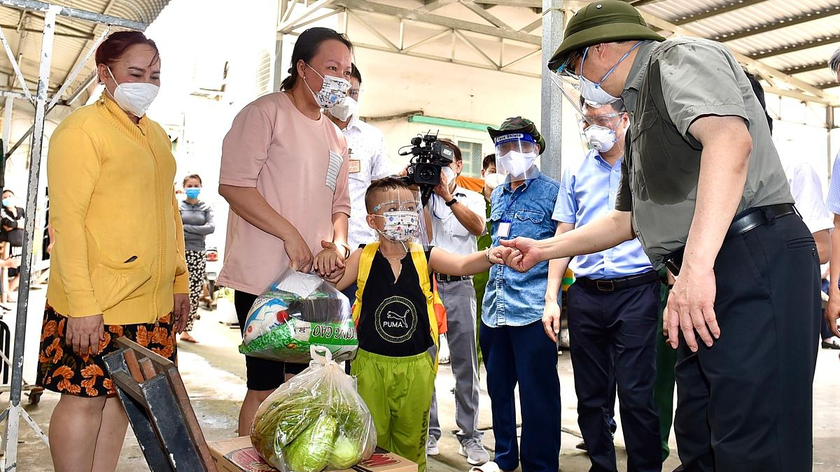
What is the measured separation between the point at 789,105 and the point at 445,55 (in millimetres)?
8108

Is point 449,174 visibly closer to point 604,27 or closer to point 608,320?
point 608,320

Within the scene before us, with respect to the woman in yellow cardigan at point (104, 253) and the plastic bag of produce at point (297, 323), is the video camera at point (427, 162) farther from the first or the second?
the woman in yellow cardigan at point (104, 253)

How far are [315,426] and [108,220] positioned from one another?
41.9 inches

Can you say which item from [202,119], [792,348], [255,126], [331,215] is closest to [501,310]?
[331,215]

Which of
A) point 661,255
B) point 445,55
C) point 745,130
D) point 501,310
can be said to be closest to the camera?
point 745,130

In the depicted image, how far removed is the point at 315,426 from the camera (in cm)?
180

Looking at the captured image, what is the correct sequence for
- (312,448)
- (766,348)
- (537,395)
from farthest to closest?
(537,395)
(312,448)
(766,348)

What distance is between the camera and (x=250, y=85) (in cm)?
1102

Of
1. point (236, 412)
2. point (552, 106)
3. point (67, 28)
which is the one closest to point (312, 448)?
point (236, 412)

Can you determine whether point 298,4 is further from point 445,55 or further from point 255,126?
point 255,126

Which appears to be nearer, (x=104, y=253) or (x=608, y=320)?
(x=104, y=253)

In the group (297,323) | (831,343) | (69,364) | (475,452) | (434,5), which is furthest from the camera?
(434,5)

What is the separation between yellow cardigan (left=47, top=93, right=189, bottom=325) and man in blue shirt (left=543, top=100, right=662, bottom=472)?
5.54 feet

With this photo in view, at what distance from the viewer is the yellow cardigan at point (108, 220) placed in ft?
7.23
